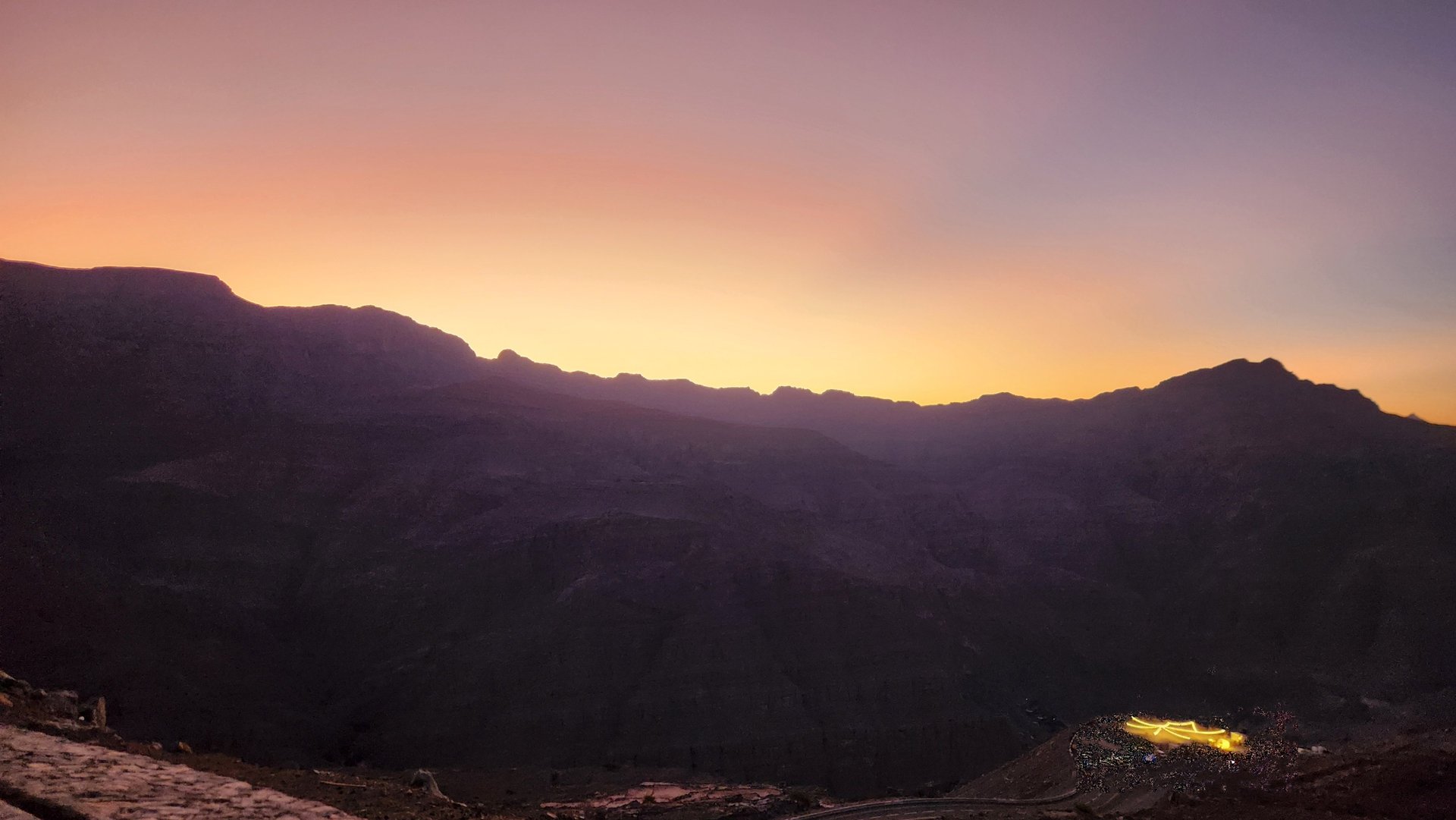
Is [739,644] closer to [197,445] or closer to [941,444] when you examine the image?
[197,445]

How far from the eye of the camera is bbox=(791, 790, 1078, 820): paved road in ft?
125

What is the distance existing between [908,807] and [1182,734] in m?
28.5

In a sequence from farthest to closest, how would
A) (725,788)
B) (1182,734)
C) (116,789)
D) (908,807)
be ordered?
1. (1182,734)
2. (725,788)
3. (908,807)
4. (116,789)

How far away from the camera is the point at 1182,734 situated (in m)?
56.8

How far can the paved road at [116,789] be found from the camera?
44.4 ft

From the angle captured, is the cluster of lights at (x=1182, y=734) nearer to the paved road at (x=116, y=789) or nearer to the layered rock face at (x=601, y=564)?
the layered rock face at (x=601, y=564)

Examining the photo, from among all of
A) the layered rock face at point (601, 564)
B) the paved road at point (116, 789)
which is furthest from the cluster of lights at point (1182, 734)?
the paved road at point (116, 789)

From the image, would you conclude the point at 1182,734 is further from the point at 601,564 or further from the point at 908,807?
the point at 601,564

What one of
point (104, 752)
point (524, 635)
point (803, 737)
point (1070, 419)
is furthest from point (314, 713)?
point (1070, 419)

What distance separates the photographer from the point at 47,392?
7800 centimetres

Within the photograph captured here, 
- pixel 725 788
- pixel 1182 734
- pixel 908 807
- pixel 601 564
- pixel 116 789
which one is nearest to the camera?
pixel 116 789

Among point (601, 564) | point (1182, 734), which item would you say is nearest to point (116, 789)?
point (1182, 734)

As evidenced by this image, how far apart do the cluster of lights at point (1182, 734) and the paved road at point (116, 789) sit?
163ft

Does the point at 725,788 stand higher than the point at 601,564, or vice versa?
the point at 601,564
